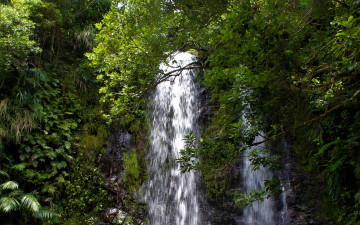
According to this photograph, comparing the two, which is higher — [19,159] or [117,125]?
[117,125]

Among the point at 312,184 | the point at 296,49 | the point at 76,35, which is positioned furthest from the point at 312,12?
the point at 76,35

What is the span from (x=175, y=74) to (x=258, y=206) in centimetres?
370

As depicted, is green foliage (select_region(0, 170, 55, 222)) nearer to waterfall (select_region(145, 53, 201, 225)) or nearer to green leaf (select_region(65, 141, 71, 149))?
green leaf (select_region(65, 141, 71, 149))

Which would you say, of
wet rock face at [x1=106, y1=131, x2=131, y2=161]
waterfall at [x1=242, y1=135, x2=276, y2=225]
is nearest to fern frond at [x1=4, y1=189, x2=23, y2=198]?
wet rock face at [x1=106, y1=131, x2=131, y2=161]

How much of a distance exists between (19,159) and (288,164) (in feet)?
21.4

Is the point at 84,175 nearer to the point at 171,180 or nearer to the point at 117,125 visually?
the point at 117,125

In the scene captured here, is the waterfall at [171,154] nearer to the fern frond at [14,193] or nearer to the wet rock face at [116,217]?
the wet rock face at [116,217]

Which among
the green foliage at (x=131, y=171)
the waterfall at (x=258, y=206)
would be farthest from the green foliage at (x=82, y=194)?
the waterfall at (x=258, y=206)

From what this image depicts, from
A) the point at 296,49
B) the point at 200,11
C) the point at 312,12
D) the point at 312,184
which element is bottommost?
the point at 312,184

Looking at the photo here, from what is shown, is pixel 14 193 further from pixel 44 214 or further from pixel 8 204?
pixel 44 214

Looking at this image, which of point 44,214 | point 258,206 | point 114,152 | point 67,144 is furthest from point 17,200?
point 258,206

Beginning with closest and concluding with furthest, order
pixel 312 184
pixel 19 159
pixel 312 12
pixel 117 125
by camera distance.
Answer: pixel 312 12
pixel 312 184
pixel 19 159
pixel 117 125

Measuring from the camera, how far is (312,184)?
4367 mm

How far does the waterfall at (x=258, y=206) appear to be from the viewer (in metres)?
5.06
